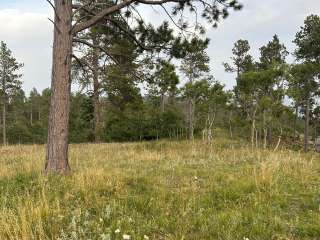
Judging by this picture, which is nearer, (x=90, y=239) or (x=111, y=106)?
(x=90, y=239)

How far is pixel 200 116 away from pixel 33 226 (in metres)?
29.8

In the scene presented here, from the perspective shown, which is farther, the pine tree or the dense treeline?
the pine tree

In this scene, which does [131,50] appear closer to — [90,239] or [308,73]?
[90,239]

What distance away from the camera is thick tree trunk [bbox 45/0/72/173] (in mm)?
7160

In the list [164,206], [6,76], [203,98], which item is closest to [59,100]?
[164,206]

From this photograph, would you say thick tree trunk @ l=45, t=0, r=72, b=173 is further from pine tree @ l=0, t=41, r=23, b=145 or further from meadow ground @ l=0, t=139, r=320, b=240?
pine tree @ l=0, t=41, r=23, b=145

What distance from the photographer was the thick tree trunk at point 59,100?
7160 mm

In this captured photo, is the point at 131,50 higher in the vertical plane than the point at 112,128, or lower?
higher

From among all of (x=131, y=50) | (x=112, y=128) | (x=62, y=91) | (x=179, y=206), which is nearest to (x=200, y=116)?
(x=112, y=128)

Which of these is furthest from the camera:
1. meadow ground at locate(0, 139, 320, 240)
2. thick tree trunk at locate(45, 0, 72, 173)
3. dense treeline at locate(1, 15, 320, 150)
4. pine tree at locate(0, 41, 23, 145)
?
pine tree at locate(0, 41, 23, 145)

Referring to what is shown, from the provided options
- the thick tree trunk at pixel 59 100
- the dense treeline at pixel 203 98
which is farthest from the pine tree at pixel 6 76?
the thick tree trunk at pixel 59 100

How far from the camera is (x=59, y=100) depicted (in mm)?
7156

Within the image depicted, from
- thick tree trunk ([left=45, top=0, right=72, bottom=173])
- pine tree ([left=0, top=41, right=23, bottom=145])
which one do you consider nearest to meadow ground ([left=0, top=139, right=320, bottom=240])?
thick tree trunk ([left=45, top=0, right=72, bottom=173])

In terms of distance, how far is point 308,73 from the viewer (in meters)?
26.5
